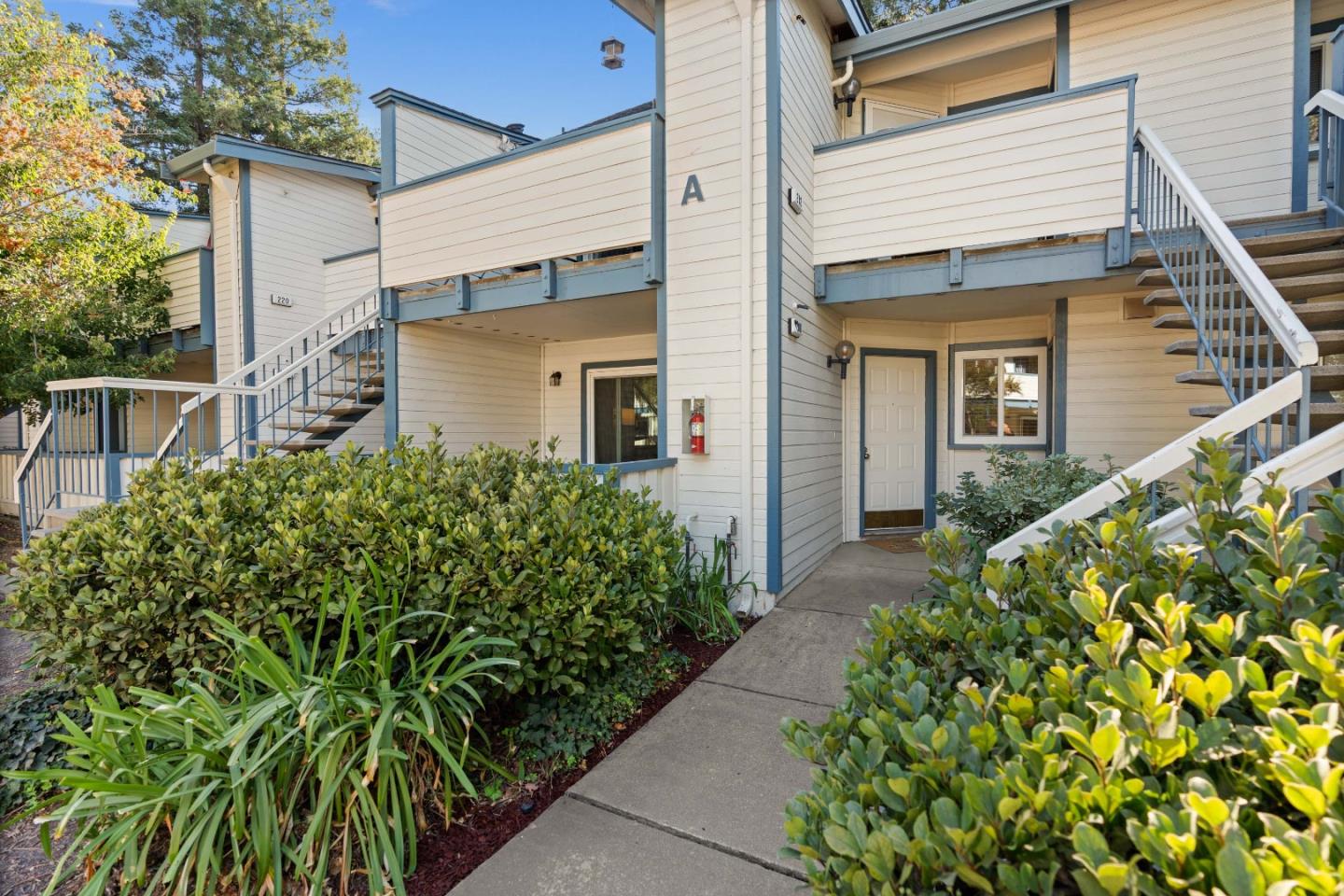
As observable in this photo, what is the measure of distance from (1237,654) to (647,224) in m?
4.76

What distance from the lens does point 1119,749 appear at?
34.5 inches

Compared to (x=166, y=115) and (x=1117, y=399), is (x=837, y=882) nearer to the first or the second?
(x=1117, y=399)

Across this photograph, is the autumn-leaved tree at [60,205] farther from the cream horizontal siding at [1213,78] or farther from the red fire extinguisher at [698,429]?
the cream horizontal siding at [1213,78]

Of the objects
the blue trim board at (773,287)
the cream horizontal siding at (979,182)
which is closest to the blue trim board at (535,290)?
the blue trim board at (773,287)

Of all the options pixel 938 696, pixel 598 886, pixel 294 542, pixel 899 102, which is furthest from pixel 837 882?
pixel 899 102

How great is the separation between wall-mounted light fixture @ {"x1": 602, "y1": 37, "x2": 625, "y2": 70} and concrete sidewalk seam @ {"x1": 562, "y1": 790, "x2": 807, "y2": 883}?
9.29m

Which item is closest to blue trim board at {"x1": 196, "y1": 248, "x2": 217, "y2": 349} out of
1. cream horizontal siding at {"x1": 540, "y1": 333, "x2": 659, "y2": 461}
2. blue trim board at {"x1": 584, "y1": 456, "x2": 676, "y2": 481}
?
cream horizontal siding at {"x1": 540, "y1": 333, "x2": 659, "y2": 461}

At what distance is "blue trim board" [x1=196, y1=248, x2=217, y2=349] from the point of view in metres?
8.36

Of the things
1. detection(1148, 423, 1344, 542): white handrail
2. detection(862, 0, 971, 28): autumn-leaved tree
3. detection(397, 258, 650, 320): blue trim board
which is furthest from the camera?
detection(862, 0, 971, 28): autumn-leaved tree

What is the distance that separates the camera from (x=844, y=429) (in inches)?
264

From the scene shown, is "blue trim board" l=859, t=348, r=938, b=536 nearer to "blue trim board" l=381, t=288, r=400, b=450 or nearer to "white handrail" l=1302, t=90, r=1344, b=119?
"white handrail" l=1302, t=90, r=1344, b=119

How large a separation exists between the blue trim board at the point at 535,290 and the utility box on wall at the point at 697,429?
744 mm

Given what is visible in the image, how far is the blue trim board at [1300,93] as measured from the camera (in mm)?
4848

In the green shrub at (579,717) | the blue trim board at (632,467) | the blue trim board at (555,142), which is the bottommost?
the green shrub at (579,717)
